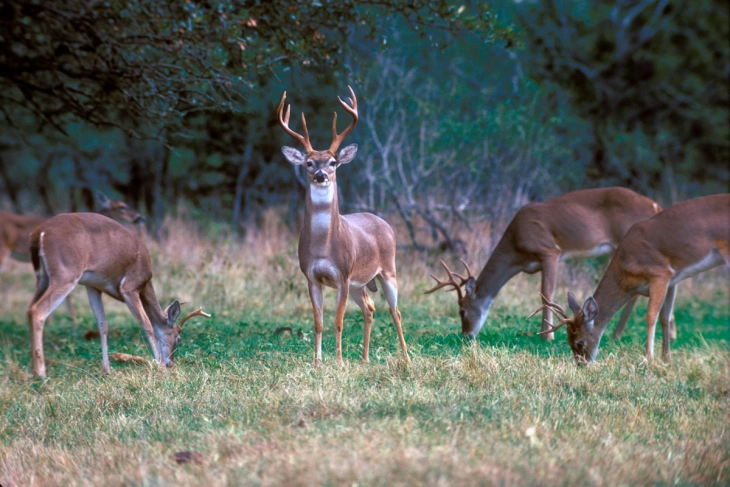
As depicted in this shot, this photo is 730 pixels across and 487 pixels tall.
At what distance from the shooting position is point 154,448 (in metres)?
4.85

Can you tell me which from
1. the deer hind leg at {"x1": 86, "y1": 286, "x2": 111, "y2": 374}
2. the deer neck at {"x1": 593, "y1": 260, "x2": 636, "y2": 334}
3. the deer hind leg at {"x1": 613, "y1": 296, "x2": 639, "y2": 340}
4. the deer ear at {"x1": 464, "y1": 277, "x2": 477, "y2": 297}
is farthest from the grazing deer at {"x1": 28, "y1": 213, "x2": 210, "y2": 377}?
the deer hind leg at {"x1": 613, "y1": 296, "x2": 639, "y2": 340}

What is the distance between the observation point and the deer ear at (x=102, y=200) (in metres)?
14.1

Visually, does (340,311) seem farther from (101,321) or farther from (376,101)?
(376,101)

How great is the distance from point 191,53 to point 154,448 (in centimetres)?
547

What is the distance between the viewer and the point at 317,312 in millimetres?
7250

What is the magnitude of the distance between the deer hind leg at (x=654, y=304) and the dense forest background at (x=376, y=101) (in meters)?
3.06

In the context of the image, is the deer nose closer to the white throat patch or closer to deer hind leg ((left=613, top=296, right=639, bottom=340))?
the white throat patch

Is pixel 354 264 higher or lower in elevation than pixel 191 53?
lower

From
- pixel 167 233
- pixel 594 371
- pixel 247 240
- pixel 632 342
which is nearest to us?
pixel 594 371

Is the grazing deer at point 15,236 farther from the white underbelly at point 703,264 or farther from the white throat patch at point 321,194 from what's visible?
the white underbelly at point 703,264

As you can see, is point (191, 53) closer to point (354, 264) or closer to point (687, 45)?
point (354, 264)

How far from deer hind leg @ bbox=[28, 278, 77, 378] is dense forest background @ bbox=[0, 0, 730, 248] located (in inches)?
77.8

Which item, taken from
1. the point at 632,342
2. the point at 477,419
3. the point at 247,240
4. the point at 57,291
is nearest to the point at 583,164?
the point at 247,240

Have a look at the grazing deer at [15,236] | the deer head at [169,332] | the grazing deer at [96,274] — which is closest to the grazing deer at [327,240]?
the grazing deer at [96,274]
